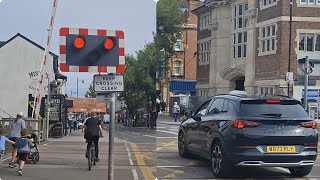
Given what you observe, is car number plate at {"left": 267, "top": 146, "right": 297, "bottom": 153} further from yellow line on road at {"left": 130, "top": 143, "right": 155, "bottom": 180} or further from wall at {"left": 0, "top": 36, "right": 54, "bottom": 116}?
wall at {"left": 0, "top": 36, "right": 54, "bottom": 116}

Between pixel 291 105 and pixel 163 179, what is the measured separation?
267 cm

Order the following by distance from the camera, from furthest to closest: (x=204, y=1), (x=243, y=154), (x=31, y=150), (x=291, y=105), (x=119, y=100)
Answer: (x=204, y=1)
(x=31, y=150)
(x=291, y=105)
(x=243, y=154)
(x=119, y=100)

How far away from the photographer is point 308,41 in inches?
1116

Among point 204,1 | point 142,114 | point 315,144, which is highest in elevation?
point 204,1

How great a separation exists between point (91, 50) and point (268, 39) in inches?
797

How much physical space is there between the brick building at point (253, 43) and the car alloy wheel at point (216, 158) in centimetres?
701

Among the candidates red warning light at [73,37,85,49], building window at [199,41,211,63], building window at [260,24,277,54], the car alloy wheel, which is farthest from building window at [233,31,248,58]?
red warning light at [73,37,85,49]

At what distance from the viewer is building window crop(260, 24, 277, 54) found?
22.9 meters

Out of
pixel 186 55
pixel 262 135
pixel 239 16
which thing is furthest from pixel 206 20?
pixel 262 135

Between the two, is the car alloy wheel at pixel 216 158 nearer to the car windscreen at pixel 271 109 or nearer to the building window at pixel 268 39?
the car windscreen at pixel 271 109

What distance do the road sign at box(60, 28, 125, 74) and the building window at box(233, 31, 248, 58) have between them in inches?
569

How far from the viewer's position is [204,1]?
20.1 metres

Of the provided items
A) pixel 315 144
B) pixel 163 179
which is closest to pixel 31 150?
pixel 163 179

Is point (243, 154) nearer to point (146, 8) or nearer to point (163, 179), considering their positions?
point (163, 179)
